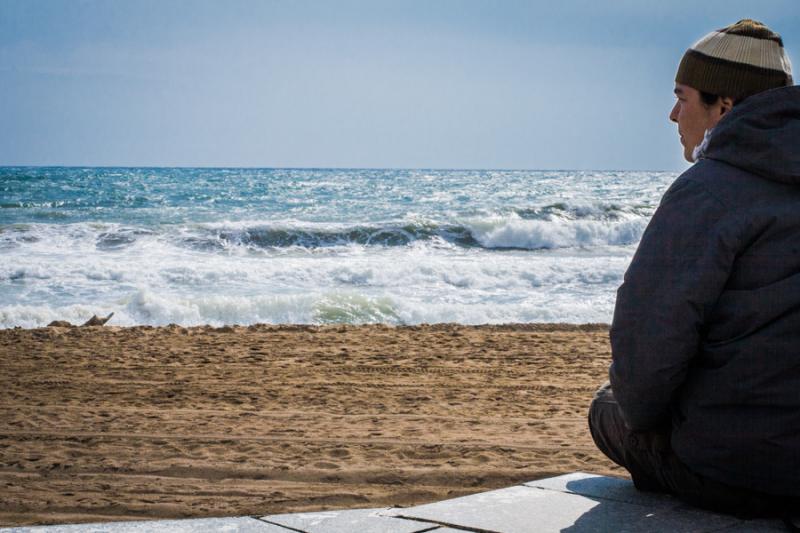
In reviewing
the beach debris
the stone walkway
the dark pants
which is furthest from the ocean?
the dark pants

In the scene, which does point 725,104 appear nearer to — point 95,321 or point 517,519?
point 517,519

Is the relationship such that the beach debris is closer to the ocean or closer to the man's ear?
the ocean

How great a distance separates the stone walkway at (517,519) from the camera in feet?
8.59

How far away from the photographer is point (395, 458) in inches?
185

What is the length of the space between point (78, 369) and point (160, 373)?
76 centimetres

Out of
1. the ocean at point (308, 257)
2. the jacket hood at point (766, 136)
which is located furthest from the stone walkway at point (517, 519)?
the ocean at point (308, 257)

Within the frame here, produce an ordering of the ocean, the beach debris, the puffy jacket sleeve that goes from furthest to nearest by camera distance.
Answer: the ocean → the beach debris → the puffy jacket sleeve

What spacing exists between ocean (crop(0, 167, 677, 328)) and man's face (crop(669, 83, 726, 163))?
29.1 feet

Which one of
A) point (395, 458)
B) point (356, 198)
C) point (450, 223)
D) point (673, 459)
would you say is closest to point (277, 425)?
point (395, 458)

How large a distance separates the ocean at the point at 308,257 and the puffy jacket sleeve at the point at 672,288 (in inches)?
360

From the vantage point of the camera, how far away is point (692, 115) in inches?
102

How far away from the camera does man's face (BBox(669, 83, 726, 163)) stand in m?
2.55

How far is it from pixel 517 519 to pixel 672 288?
92 centimetres

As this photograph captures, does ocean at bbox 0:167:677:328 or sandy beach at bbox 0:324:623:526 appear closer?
sandy beach at bbox 0:324:623:526
